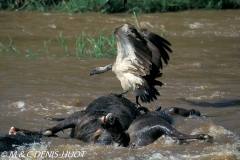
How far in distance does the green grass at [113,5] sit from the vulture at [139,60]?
7.04m

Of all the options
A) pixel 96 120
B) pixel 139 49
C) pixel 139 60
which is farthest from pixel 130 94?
pixel 96 120

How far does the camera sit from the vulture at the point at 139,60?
693 cm

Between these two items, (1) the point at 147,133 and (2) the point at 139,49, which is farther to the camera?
(2) the point at 139,49

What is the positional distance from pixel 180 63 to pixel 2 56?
293 centimetres

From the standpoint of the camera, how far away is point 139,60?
280 inches

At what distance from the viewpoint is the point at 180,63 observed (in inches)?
376

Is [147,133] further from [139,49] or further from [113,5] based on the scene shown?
[113,5]

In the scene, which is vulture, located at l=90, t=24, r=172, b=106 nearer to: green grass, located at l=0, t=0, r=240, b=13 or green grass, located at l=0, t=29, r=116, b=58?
green grass, located at l=0, t=29, r=116, b=58

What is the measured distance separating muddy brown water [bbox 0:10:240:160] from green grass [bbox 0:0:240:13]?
0.47m

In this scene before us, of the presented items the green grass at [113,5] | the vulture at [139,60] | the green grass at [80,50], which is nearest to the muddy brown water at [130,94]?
the green grass at [80,50]

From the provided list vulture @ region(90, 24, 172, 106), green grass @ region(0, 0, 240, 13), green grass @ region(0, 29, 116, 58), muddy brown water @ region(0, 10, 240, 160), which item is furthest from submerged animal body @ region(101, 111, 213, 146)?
green grass @ region(0, 0, 240, 13)

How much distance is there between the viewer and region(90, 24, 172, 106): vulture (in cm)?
693

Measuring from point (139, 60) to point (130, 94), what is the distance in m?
0.97

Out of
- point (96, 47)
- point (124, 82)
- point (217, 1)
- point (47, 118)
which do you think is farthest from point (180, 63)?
point (217, 1)
